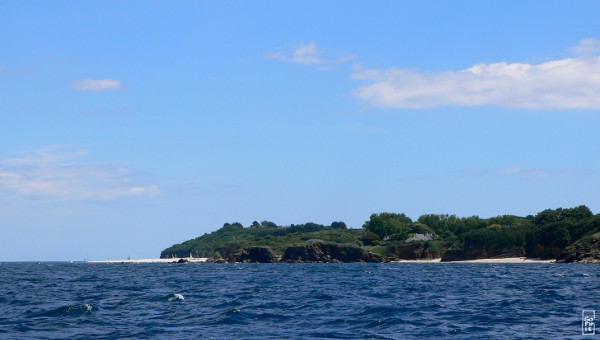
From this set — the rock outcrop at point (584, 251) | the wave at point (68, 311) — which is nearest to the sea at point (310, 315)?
the wave at point (68, 311)

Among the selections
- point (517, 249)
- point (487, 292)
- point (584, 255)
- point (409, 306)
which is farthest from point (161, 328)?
point (517, 249)

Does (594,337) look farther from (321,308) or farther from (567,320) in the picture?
(321,308)

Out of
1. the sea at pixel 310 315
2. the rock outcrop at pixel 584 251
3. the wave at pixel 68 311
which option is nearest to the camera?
the sea at pixel 310 315

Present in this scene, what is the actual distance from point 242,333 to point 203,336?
2.10 meters

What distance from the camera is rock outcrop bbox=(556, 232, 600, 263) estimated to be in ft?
496

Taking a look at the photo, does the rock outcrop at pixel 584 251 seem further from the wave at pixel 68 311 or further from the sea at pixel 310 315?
the wave at pixel 68 311

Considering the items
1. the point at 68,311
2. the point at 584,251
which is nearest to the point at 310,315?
the point at 68,311

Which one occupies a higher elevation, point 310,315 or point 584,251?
point 584,251

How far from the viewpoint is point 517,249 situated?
19488 cm

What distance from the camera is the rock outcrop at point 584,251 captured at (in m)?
151

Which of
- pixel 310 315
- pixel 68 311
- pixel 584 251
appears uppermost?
pixel 584 251

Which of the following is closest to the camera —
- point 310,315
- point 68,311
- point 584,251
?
point 310,315

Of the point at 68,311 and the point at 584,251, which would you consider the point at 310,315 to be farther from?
the point at 584,251

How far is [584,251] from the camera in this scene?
154m
